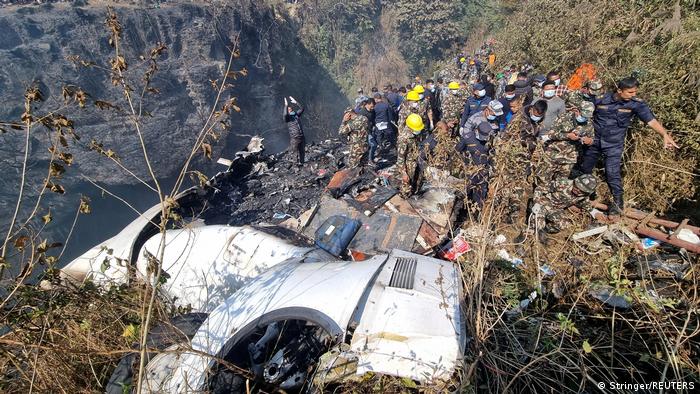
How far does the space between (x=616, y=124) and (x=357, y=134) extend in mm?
4063

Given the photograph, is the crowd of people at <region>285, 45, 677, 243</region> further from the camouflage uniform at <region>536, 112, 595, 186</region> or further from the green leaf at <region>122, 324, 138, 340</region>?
the green leaf at <region>122, 324, 138, 340</region>

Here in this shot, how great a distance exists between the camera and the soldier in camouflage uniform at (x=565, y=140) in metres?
4.18

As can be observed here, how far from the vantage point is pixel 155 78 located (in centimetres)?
1162

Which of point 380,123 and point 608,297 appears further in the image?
point 380,123

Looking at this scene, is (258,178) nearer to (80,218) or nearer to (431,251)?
(431,251)

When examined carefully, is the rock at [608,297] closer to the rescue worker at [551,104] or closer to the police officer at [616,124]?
the police officer at [616,124]

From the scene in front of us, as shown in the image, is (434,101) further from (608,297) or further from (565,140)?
(608,297)

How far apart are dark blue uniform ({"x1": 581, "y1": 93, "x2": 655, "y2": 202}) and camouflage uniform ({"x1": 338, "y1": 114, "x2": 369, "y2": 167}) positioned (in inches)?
147

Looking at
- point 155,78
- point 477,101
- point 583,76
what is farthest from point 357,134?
point 155,78

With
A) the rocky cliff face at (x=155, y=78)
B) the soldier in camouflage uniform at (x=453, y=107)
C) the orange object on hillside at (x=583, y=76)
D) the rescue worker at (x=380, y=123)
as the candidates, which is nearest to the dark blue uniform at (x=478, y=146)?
the soldier in camouflage uniform at (x=453, y=107)

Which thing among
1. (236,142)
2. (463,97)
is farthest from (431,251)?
(236,142)

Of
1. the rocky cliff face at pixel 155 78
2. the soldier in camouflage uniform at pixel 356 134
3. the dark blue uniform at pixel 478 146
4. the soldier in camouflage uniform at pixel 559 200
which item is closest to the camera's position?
the soldier in camouflage uniform at pixel 559 200

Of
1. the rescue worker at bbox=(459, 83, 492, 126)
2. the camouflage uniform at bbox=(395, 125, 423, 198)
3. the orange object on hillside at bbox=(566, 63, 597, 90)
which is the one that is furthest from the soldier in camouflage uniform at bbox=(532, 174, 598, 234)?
the orange object on hillside at bbox=(566, 63, 597, 90)

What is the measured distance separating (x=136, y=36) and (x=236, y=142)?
15.5 feet
